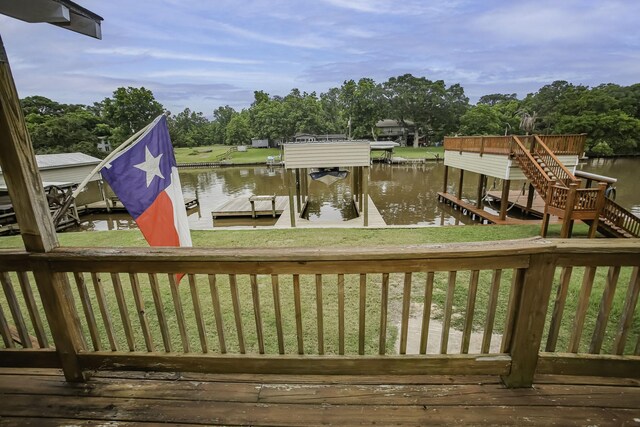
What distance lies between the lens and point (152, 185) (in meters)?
2.48

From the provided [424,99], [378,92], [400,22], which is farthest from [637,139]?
[400,22]

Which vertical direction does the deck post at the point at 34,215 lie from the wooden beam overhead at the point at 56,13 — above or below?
below

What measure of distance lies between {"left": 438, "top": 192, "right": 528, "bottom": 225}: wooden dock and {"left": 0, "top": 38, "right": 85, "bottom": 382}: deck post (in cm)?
1247

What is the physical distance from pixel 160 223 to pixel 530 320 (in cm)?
275

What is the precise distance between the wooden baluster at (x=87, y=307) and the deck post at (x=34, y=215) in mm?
94

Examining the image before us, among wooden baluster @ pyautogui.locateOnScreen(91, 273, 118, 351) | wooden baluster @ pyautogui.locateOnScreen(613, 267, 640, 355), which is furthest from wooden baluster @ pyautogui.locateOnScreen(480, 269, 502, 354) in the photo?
wooden baluster @ pyautogui.locateOnScreen(91, 273, 118, 351)

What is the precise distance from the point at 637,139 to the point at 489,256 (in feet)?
172

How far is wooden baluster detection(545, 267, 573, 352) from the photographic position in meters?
1.79

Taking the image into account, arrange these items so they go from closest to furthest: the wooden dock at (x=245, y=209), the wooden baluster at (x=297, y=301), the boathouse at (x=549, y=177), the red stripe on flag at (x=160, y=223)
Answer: the wooden baluster at (x=297, y=301), the red stripe on flag at (x=160, y=223), the boathouse at (x=549, y=177), the wooden dock at (x=245, y=209)

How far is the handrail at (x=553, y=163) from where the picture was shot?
9828 millimetres

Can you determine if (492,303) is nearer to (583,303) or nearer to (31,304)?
(583,303)

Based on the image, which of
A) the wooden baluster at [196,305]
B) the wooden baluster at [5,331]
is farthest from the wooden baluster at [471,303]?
the wooden baluster at [5,331]

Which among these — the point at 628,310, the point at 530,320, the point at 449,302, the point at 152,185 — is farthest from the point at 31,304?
the point at 628,310

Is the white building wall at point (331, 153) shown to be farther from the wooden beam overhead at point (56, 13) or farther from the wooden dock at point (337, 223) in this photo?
the wooden beam overhead at point (56, 13)
